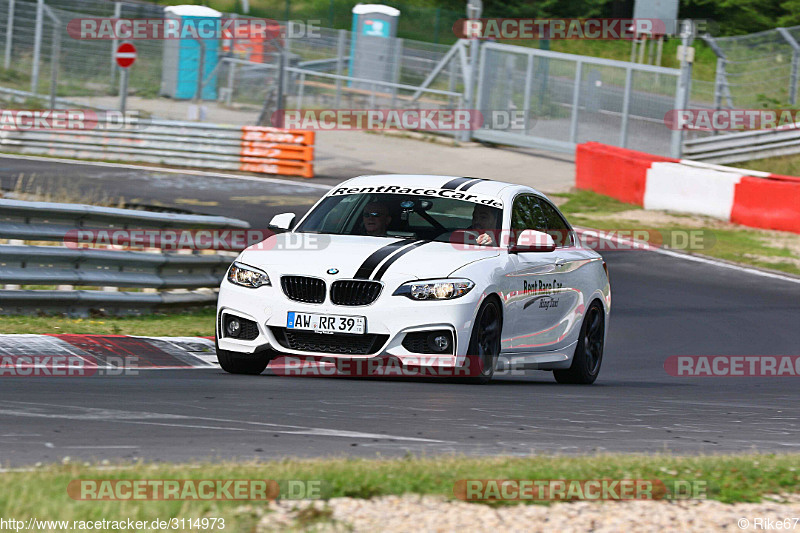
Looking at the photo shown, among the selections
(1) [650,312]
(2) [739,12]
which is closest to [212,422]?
(1) [650,312]

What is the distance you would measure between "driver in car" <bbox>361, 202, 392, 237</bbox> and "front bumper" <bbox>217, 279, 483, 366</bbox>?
104cm

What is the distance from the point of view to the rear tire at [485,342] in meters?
8.38

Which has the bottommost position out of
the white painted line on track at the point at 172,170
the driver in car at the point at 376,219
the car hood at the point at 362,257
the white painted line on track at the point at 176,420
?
the white painted line on track at the point at 172,170

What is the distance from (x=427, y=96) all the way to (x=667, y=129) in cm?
770

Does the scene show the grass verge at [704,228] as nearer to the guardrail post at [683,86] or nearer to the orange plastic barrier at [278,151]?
the guardrail post at [683,86]

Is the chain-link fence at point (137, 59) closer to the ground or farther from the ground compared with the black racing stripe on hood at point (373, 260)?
farther from the ground

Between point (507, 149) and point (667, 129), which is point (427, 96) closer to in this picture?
point (507, 149)

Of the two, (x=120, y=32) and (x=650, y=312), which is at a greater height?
(x=120, y=32)

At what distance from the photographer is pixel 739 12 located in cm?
5550

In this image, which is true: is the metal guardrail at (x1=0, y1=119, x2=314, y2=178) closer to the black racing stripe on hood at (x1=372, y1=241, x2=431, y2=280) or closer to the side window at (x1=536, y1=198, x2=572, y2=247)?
the side window at (x1=536, y1=198, x2=572, y2=247)

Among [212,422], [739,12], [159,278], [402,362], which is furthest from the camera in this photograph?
[739,12]

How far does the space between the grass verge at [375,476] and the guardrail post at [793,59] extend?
22078mm

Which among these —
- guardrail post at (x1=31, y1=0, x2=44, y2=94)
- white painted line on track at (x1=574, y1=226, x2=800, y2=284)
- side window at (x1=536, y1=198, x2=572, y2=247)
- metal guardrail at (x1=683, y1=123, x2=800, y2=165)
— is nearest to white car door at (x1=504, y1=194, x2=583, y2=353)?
side window at (x1=536, y1=198, x2=572, y2=247)

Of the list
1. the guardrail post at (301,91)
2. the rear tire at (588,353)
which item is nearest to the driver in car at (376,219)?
the rear tire at (588,353)
